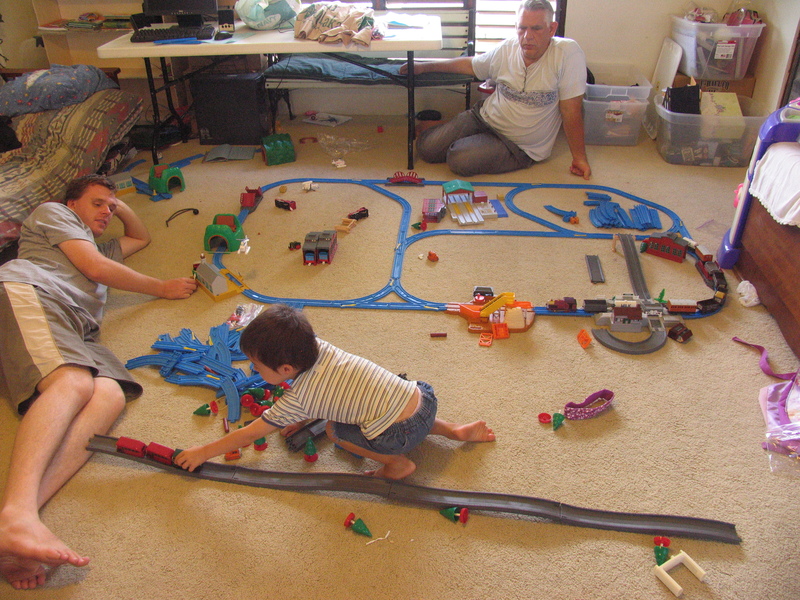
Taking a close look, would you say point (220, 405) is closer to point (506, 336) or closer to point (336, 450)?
point (336, 450)

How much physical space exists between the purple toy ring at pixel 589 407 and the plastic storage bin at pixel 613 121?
225 centimetres

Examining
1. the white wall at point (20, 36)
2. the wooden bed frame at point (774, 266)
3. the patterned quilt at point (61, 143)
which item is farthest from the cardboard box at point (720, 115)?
the white wall at point (20, 36)

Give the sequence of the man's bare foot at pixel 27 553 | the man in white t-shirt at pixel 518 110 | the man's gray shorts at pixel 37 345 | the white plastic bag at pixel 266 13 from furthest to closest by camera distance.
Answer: the white plastic bag at pixel 266 13 < the man in white t-shirt at pixel 518 110 < the man's gray shorts at pixel 37 345 < the man's bare foot at pixel 27 553

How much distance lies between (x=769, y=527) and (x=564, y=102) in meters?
2.33

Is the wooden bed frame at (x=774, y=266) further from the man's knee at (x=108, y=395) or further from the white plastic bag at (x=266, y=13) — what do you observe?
the white plastic bag at (x=266, y=13)

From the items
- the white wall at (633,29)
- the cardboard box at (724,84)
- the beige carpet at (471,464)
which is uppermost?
the white wall at (633,29)

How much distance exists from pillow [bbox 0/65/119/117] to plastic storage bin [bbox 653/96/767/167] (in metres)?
3.20

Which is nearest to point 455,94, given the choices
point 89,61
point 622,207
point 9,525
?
point 622,207

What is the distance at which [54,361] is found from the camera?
1.63 m

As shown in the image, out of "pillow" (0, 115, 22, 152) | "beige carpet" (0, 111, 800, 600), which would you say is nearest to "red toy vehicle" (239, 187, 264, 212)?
"beige carpet" (0, 111, 800, 600)

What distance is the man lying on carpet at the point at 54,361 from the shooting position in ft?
4.35

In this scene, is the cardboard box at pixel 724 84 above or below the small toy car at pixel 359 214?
above

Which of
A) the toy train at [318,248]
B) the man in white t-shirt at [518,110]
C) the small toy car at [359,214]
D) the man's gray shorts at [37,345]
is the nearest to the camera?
the man's gray shorts at [37,345]

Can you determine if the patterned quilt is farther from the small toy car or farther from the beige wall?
the small toy car
